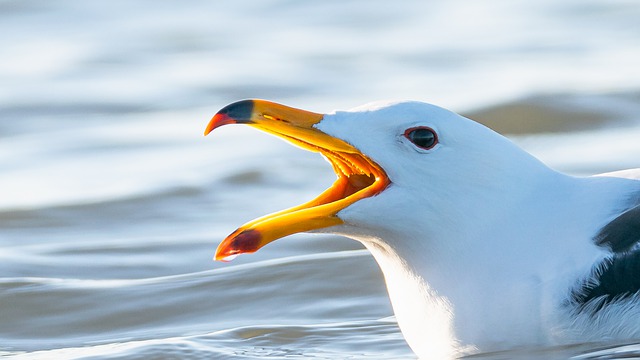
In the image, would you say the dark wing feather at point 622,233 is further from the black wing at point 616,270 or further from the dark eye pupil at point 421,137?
the dark eye pupil at point 421,137

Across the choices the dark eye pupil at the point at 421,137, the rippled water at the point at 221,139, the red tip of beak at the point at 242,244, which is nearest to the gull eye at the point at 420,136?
the dark eye pupil at the point at 421,137

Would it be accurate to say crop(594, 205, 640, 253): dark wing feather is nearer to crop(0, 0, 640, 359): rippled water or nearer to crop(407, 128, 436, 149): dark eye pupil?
crop(0, 0, 640, 359): rippled water

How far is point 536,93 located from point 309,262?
322cm

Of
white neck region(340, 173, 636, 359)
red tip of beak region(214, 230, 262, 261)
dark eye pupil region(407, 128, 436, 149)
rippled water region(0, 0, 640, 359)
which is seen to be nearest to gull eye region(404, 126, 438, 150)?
dark eye pupil region(407, 128, 436, 149)

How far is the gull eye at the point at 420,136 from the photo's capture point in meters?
4.23

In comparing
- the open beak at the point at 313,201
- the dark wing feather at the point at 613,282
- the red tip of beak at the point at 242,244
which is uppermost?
the open beak at the point at 313,201

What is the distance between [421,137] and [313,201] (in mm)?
375

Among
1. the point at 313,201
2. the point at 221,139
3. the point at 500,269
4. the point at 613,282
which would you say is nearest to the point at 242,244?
the point at 313,201

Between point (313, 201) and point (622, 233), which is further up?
point (313, 201)

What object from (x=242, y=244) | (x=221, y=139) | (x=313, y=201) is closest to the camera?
(x=242, y=244)

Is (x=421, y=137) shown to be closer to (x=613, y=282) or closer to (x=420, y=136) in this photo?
(x=420, y=136)

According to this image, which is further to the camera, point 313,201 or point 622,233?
point 313,201

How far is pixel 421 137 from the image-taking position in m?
4.24

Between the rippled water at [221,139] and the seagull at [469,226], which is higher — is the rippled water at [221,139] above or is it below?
above
